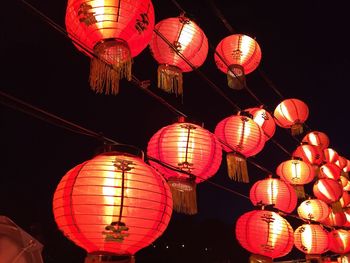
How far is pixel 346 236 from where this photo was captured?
26.5 ft

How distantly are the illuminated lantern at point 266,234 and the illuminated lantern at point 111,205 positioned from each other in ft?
7.25

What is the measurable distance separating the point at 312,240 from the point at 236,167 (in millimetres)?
2452

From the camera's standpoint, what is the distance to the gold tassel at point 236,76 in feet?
15.6

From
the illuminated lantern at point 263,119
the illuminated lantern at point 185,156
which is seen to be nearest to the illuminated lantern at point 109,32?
the illuminated lantern at point 185,156

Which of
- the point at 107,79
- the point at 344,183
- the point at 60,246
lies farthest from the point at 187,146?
the point at 60,246

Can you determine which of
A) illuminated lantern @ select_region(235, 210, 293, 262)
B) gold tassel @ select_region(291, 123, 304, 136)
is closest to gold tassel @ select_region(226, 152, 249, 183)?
illuminated lantern @ select_region(235, 210, 293, 262)

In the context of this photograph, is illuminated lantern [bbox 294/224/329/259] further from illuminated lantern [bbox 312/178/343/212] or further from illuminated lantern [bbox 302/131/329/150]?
illuminated lantern [bbox 302/131/329/150]

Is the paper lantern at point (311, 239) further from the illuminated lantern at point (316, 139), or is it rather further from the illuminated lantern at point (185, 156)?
the illuminated lantern at point (185, 156)

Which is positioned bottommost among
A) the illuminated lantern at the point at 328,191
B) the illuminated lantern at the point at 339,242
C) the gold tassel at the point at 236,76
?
the illuminated lantern at the point at 339,242

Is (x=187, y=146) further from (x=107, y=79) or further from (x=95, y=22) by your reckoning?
(x=95, y=22)

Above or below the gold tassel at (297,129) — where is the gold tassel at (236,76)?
below

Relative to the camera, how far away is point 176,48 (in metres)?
3.75

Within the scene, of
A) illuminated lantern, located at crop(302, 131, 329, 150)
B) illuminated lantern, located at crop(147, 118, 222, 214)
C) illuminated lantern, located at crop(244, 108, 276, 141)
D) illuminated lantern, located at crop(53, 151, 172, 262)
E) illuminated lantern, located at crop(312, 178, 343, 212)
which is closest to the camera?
illuminated lantern, located at crop(53, 151, 172, 262)

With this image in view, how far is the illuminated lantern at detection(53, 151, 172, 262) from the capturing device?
7.64 feet
